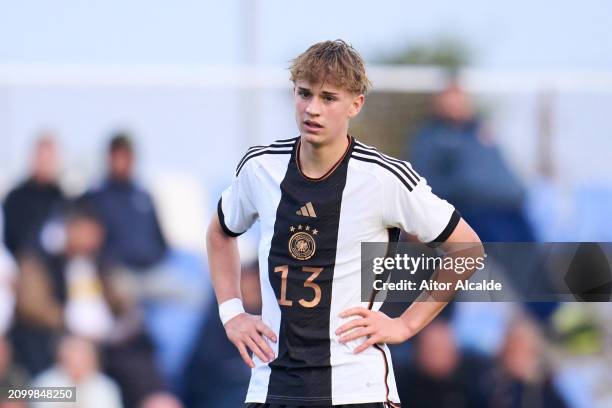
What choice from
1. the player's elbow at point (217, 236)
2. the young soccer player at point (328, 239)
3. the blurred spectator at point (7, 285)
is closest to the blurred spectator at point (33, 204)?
the blurred spectator at point (7, 285)

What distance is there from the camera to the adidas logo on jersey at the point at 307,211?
4961 mm

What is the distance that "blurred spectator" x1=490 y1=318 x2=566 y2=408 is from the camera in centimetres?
973

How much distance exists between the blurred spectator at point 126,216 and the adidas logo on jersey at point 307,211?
15.5 ft

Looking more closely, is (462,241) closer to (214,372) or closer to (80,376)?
(214,372)

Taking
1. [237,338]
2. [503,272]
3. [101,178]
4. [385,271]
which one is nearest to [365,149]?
[385,271]

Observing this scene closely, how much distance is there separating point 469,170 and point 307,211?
4.76m

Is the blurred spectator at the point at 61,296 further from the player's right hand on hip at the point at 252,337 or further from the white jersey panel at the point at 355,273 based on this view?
the white jersey panel at the point at 355,273

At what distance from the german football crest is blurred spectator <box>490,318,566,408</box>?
16.6ft

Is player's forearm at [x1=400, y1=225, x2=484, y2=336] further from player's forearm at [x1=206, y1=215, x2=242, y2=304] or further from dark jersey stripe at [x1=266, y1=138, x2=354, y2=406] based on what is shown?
player's forearm at [x1=206, y1=215, x2=242, y2=304]

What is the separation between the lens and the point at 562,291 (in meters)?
8.82

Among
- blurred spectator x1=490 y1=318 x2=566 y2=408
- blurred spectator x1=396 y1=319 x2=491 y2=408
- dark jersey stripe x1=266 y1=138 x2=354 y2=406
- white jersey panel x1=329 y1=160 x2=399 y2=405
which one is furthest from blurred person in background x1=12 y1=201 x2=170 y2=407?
white jersey panel x1=329 y1=160 x2=399 y2=405

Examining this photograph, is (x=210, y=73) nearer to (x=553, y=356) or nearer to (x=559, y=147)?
(x=559, y=147)

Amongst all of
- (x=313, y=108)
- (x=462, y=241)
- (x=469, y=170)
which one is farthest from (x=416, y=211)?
(x=469, y=170)

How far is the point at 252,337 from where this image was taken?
16.6 feet
